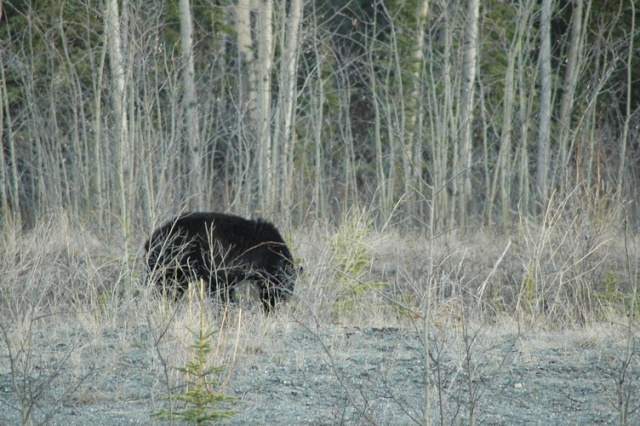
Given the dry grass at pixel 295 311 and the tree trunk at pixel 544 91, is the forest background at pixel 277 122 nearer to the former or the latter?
the tree trunk at pixel 544 91

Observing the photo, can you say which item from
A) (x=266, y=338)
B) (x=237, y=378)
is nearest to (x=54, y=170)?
(x=266, y=338)

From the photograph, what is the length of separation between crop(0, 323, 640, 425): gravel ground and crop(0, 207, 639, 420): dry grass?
4 centimetres

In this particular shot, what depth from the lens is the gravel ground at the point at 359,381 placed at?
528cm

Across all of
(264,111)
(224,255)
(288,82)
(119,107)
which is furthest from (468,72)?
(119,107)

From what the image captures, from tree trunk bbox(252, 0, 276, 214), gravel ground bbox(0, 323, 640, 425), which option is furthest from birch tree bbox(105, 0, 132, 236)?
tree trunk bbox(252, 0, 276, 214)

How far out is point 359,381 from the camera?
6164 millimetres

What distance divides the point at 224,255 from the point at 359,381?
2989 mm

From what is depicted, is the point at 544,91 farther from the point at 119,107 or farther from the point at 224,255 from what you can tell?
the point at 119,107

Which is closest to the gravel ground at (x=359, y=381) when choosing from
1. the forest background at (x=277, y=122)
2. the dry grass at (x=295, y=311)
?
the dry grass at (x=295, y=311)

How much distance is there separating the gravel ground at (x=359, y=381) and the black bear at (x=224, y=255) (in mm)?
1197

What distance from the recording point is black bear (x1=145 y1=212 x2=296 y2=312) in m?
8.54

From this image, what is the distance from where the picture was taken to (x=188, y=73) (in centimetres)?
1373

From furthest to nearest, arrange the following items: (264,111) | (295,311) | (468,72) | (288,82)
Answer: (468,72)
(288,82)
(264,111)
(295,311)

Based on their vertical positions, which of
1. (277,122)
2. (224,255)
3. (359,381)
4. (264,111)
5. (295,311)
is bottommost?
(295,311)
